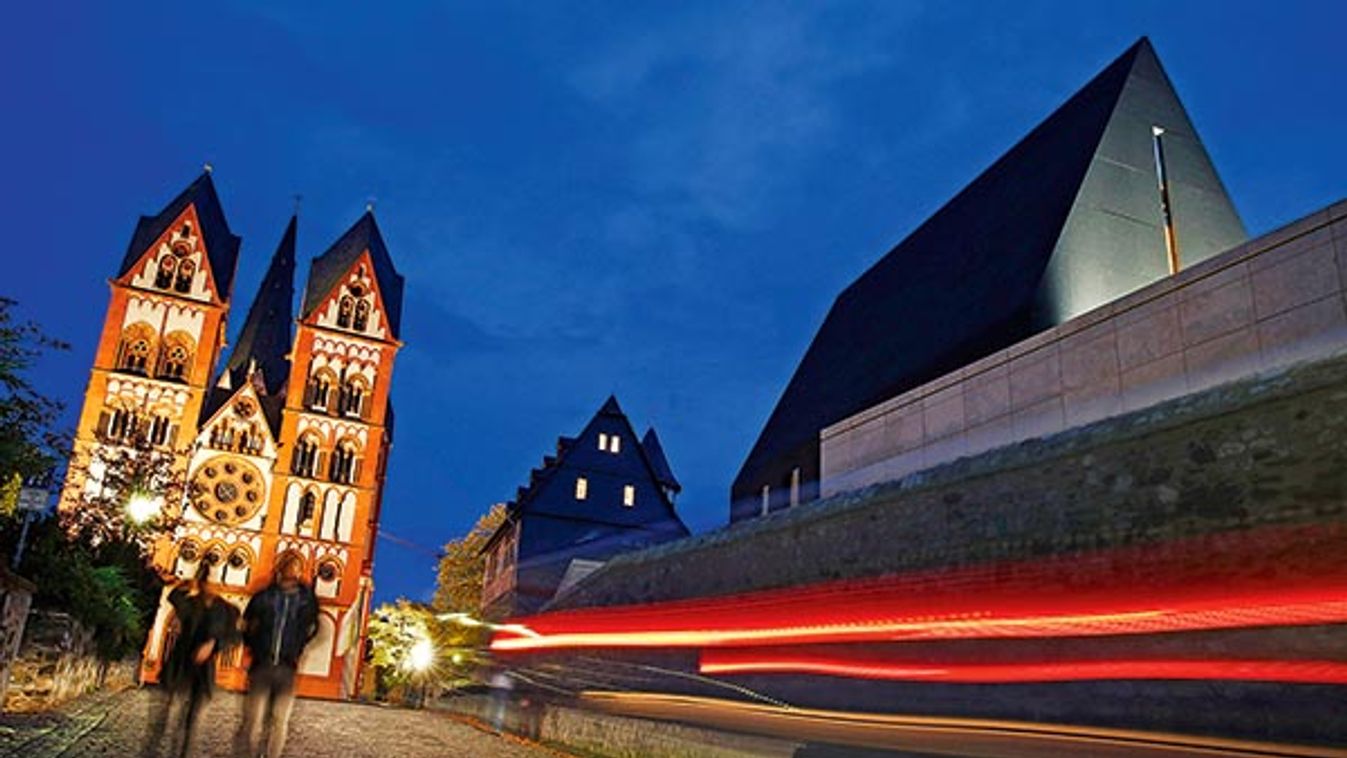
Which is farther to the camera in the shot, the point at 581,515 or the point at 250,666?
the point at 581,515

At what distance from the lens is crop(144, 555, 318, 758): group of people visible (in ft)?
28.1

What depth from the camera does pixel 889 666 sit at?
43.4ft

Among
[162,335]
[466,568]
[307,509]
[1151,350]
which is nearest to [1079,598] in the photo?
[1151,350]

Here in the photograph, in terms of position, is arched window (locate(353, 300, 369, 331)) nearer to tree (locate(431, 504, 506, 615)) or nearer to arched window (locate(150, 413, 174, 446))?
arched window (locate(150, 413, 174, 446))

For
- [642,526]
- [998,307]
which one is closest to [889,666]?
[998,307]

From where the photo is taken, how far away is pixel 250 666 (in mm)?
8727

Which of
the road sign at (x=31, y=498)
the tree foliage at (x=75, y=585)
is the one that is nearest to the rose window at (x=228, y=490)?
the tree foliage at (x=75, y=585)

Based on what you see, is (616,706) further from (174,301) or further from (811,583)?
(174,301)

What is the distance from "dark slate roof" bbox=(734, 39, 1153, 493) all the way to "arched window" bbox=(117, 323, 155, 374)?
95.3ft

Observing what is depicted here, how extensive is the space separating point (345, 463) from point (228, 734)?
37.1m

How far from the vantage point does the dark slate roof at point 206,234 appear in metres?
47.9

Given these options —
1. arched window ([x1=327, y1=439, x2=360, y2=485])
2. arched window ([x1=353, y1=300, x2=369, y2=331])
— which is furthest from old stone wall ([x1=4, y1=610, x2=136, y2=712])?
arched window ([x1=353, y1=300, x2=369, y2=331])

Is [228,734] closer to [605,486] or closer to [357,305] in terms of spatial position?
[605,486]

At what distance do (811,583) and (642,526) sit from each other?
3269cm
